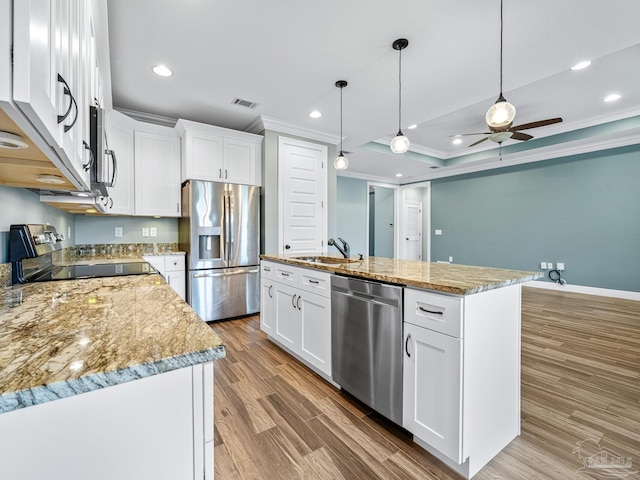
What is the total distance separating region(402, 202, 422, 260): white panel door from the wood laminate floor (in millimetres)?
5169

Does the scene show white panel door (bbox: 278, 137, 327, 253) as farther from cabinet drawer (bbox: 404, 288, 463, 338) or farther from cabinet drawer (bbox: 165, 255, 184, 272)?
cabinet drawer (bbox: 404, 288, 463, 338)

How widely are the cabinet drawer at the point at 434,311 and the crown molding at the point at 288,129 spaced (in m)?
3.11

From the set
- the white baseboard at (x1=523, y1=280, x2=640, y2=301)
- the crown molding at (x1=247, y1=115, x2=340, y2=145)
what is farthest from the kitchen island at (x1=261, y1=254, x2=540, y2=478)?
the white baseboard at (x1=523, y1=280, x2=640, y2=301)

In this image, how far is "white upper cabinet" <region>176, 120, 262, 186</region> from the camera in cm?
344

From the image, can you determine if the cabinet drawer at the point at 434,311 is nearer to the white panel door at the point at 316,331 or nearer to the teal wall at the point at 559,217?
the white panel door at the point at 316,331

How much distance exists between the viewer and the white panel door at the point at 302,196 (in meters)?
3.94

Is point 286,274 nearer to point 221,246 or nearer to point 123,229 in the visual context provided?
point 221,246

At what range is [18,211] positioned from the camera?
1531 millimetres

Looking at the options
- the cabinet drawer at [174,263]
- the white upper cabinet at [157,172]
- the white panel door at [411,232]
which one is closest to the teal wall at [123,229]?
the white upper cabinet at [157,172]

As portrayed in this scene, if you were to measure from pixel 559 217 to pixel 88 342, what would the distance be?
6663 millimetres

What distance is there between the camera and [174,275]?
3451 mm

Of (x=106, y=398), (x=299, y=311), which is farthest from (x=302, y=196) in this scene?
(x=106, y=398)

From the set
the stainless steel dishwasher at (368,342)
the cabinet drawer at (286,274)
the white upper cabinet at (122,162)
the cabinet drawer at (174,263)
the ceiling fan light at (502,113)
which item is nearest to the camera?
the stainless steel dishwasher at (368,342)

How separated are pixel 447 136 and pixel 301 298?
4.27 metres
